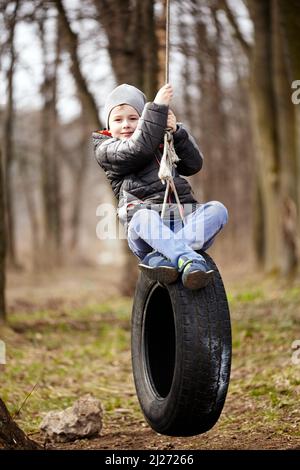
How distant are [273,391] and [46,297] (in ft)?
29.3

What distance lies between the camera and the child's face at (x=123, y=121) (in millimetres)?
4414

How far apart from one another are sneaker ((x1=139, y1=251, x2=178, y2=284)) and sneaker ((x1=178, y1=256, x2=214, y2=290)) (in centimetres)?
6

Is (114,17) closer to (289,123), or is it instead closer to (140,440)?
(289,123)

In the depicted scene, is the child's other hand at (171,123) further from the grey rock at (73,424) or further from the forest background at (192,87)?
the forest background at (192,87)

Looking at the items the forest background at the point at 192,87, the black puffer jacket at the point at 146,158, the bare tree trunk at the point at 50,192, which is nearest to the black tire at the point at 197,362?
the black puffer jacket at the point at 146,158

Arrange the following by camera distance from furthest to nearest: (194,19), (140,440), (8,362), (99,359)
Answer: (194,19)
(99,359)
(8,362)
(140,440)

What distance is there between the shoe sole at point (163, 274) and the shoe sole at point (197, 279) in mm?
103

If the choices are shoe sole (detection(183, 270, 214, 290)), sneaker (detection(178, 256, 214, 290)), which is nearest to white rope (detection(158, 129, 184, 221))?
sneaker (detection(178, 256, 214, 290))

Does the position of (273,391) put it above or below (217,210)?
below

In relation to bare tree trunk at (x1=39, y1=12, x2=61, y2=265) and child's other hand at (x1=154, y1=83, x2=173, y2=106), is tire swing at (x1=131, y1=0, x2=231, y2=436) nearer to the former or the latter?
child's other hand at (x1=154, y1=83, x2=173, y2=106)

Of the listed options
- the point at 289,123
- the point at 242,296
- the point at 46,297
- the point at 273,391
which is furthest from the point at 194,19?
the point at 273,391

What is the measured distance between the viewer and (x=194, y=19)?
503 inches

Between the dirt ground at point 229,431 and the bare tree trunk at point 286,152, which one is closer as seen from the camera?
the dirt ground at point 229,431

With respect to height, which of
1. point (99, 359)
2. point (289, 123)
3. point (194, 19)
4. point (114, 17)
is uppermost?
point (194, 19)
